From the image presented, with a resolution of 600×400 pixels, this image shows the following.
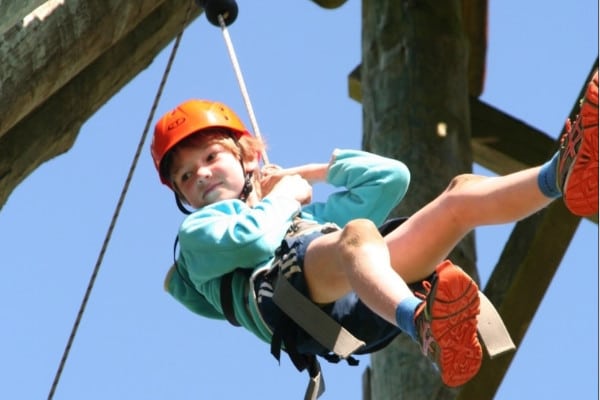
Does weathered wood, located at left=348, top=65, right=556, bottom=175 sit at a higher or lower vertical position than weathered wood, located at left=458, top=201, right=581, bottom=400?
higher

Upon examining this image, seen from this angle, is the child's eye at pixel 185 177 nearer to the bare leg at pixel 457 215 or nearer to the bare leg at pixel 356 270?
Result: the bare leg at pixel 356 270

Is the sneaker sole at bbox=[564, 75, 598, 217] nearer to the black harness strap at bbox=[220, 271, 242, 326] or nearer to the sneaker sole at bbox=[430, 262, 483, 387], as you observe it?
the sneaker sole at bbox=[430, 262, 483, 387]

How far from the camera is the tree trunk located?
8.51 m

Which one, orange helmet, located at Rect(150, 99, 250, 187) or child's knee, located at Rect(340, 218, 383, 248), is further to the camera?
orange helmet, located at Rect(150, 99, 250, 187)

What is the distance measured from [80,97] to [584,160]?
2.28 metres

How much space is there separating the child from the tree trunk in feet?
4.07

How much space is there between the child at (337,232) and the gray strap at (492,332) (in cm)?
16

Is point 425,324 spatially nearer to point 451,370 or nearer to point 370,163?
point 451,370

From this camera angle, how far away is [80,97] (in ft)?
25.7

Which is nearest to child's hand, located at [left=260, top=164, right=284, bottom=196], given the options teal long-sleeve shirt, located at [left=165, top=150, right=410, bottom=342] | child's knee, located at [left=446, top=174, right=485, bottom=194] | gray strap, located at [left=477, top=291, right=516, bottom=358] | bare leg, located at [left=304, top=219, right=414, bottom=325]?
teal long-sleeve shirt, located at [left=165, top=150, right=410, bottom=342]

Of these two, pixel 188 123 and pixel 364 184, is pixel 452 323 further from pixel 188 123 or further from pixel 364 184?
pixel 188 123

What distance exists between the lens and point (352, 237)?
21.1 ft

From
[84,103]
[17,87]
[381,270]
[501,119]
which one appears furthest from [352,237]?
[501,119]

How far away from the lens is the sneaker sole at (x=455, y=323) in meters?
6.02
